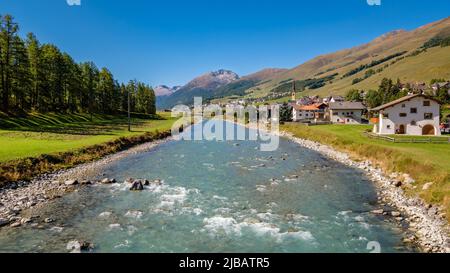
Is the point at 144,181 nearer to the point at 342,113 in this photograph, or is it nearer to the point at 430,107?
the point at 430,107

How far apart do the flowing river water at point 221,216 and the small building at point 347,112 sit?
76.5 meters

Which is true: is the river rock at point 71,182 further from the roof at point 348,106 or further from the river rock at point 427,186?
the roof at point 348,106

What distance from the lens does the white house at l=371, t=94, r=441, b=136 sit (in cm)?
6088

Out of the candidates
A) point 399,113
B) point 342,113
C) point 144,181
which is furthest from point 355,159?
point 342,113

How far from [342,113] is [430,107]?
4886 cm

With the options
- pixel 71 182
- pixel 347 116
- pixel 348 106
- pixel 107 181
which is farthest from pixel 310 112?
pixel 71 182

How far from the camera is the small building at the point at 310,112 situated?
131125 mm

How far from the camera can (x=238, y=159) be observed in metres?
47.7

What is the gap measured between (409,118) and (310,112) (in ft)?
238

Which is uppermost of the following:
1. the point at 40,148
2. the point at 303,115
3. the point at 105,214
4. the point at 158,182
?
the point at 303,115

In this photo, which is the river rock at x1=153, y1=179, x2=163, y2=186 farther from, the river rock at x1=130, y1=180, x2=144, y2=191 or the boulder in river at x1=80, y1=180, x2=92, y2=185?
the boulder in river at x1=80, y1=180, x2=92, y2=185

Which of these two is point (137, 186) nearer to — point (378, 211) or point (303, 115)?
point (378, 211)

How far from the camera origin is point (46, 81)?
250ft

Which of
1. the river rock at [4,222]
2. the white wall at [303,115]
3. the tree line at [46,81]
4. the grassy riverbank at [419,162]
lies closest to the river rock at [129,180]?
the river rock at [4,222]
